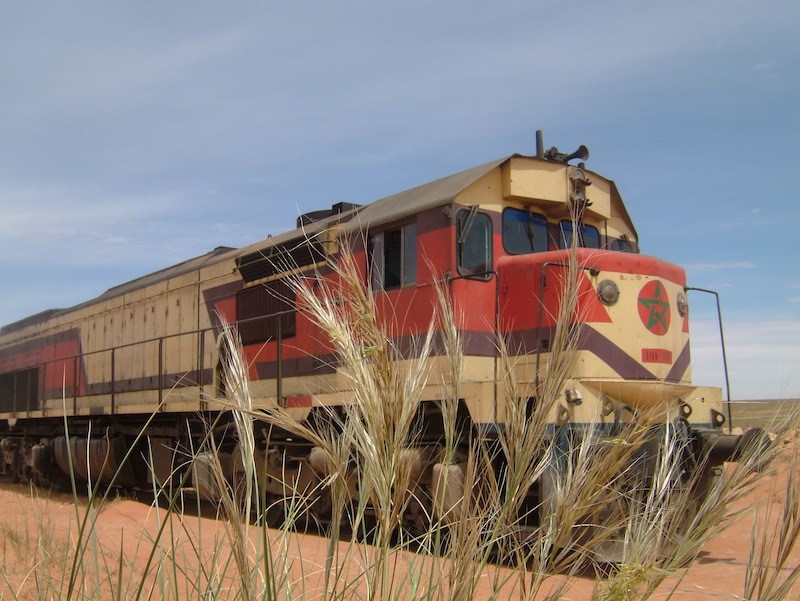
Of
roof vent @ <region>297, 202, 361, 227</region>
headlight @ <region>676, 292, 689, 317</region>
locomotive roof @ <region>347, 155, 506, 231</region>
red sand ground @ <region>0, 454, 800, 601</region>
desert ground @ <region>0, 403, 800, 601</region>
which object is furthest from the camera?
roof vent @ <region>297, 202, 361, 227</region>

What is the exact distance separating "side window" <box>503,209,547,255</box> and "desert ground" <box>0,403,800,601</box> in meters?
2.68

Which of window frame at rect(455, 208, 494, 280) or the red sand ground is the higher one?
window frame at rect(455, 208, 494, 280)

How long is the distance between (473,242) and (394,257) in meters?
0.93

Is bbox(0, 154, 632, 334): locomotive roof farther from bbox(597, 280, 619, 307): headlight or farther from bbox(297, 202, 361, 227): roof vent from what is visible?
bbox(597, 280, 619, 307): headlight

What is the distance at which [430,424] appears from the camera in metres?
7.25

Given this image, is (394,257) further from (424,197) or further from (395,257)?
(424,197)

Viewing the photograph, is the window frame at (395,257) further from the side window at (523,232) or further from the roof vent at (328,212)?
the roof vent at (328,212)

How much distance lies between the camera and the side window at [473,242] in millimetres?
6918

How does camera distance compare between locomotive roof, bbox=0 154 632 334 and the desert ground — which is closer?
Result: the desert ground

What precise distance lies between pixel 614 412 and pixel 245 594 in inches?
202

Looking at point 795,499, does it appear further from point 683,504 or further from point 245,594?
point 245,594

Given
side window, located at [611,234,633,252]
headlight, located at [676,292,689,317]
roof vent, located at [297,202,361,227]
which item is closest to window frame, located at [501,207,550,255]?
side window, located at [611,234,633,252]

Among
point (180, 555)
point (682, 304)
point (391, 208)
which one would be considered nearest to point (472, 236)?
point (391, 208)

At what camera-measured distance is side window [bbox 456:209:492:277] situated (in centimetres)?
692
